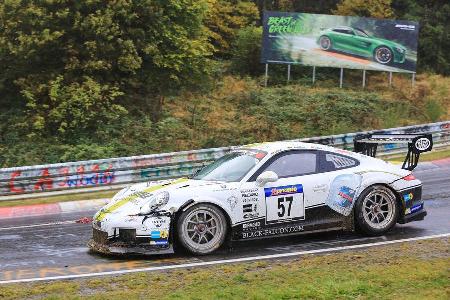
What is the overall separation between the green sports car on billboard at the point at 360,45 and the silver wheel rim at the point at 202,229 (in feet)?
80.5

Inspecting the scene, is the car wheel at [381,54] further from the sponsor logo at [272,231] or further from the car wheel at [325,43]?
the sponsor logo at [272,231]

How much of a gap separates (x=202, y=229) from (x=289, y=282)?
6.72 feet

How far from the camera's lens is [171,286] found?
21.7ft

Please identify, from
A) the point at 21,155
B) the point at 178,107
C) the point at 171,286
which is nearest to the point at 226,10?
the point at 178,107

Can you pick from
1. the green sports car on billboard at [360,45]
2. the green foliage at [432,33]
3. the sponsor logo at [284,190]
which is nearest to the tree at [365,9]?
the green foliage at [432,33]

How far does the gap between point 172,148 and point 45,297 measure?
1860 centimetres

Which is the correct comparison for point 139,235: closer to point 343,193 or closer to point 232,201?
point 232,201

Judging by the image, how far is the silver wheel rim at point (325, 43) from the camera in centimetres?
3177

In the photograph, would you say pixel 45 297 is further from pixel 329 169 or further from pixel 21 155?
pixel 21 155

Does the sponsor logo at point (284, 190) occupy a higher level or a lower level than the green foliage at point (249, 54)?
lower

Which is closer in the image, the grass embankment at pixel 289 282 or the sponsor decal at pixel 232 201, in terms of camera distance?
the grass embankment at pixel 289 282

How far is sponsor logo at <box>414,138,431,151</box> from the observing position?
1069 centimetres

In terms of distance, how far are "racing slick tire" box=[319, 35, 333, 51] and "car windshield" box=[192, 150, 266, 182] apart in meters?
23.1

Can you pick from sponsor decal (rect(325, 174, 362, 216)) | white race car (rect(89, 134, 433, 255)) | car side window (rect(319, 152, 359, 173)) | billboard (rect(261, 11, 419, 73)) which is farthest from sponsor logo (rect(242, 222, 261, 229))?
billboard (rect(261, 11, 419, 73))
